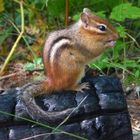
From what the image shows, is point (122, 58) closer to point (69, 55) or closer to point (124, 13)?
point (124, 13)

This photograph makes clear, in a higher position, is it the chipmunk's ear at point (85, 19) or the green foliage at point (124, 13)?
the chipmunk's ear at point (85, 19)

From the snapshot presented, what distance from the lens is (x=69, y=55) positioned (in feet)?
15.3

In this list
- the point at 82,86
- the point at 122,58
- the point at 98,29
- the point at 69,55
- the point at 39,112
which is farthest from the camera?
the point at 122,58

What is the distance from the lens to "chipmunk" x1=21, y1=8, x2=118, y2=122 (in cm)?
432

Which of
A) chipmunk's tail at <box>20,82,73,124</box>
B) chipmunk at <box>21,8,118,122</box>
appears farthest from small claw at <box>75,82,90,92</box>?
chipmunk's tail at <box>20,82,73,124</box>

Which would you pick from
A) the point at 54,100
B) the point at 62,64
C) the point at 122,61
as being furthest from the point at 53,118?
the point at 122,61

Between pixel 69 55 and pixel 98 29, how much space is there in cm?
38

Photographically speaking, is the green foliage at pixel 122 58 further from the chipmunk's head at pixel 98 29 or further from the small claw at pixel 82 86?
the small claw at pixel 82 86

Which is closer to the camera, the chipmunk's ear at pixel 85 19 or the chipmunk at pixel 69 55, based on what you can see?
the chipmunk at pixel 69 55

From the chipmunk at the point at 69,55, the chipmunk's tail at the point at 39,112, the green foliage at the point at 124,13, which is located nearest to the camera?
the chipmunk's tail at the point at 39,112

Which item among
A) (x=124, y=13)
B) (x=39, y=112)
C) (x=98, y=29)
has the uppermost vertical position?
(x=98, y=29)

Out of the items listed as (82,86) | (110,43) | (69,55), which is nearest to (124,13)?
(110,43)

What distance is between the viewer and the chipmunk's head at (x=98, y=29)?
16.0 feet

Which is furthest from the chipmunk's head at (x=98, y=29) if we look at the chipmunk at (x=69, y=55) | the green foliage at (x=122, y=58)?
the green foliage at (x=122, y=58)
